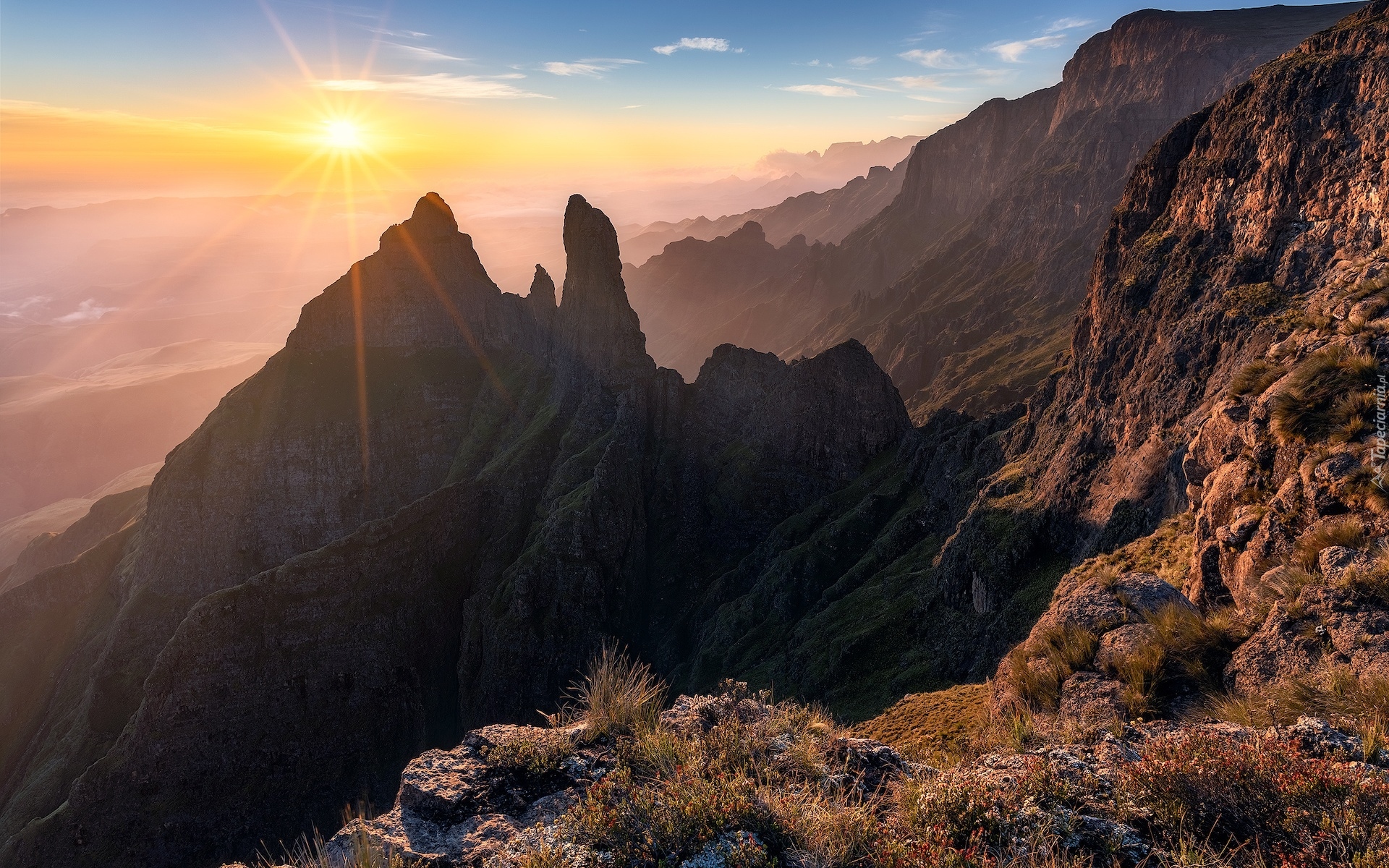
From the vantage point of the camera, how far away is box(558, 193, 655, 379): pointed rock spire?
90312 millimetres

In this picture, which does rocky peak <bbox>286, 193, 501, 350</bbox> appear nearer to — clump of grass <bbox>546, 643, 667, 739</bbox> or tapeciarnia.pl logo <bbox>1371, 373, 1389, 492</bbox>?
clump of grass <bbox>546, 643, 667, 739</bbox>

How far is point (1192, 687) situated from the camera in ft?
32.3

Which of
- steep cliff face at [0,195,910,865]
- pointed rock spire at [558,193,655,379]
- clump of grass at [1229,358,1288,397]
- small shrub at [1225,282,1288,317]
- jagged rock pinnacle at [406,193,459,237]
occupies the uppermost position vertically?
jagged rock pinnacle at [406,193,459,237]

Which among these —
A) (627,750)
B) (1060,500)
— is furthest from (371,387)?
(627,750)

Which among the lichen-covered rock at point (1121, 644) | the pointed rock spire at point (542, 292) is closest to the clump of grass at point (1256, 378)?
the lichen-covered rock at point (1121, 644)

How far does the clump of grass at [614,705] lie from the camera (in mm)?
9156

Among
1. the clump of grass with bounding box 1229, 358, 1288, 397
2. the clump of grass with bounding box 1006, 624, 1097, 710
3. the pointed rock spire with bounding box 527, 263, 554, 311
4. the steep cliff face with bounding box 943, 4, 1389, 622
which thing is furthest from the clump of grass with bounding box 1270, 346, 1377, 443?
the pointed rock spire with bounding box 527, 263, 554, 311

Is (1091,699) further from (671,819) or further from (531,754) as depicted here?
(531,754)

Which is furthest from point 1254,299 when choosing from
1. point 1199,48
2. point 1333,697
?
point 1199,48

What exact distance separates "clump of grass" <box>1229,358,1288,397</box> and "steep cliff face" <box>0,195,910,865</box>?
57350 millimetres

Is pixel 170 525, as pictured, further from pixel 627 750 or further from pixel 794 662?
pixel 627 750

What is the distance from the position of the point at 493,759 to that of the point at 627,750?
1.96m

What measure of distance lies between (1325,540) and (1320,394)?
480 centimetres

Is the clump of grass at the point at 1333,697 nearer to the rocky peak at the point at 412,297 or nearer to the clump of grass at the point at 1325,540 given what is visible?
the clump of grass at the point at 1325,540
